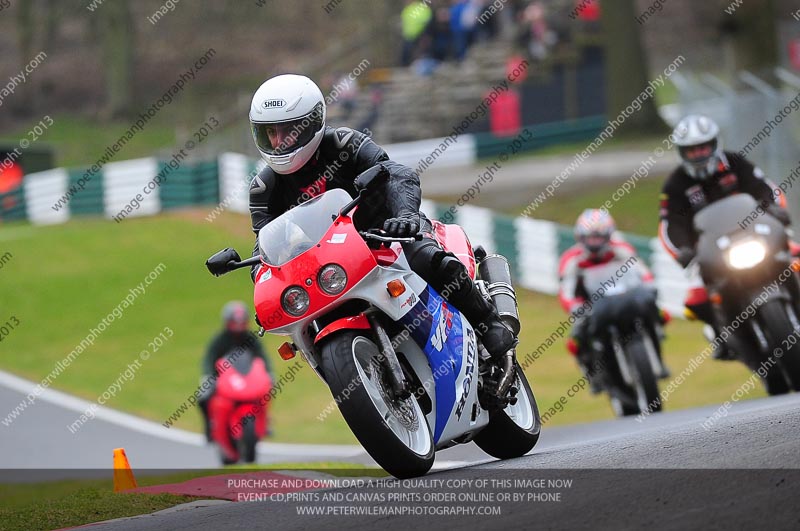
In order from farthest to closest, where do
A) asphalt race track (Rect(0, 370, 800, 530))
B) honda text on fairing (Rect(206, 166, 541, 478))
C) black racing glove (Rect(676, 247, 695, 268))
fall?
1. black racing glove (Rect(676, 247, 695, 268))
2. honda text on fairing (Rect(206, 166, 541, 478))
3. asphalt race track (Rect(0, 370, 800, 530))

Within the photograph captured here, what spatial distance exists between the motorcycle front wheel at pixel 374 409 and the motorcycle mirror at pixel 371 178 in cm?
71

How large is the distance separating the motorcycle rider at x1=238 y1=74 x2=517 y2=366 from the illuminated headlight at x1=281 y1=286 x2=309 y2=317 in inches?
22.2

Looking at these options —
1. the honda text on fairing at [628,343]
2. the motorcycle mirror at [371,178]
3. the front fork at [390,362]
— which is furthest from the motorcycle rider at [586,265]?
the motorcycle mirror at [371,178]

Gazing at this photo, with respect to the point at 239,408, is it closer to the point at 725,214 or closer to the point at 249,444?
the point at 249,444

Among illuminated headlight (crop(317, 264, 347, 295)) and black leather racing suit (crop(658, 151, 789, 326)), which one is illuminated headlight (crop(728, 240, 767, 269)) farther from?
illuminated headlight (crop(317, 264, 347, 295))

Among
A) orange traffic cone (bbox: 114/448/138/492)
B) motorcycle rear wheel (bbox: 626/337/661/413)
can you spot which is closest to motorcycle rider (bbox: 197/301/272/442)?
motorcycle rear wheel (bbox: 626/337/661/413)

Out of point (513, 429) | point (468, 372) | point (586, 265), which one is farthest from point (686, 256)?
point (468, 372)

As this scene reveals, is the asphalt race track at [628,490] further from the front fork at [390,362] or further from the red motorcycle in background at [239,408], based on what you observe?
the red motorcycle in background at [239,408]

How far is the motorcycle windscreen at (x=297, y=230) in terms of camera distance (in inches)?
259

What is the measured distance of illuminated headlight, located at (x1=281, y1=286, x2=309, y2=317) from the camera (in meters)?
6.49

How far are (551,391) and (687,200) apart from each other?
560 centimetres

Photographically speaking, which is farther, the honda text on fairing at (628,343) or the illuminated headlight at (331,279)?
the honda text on fairing at (628,343)

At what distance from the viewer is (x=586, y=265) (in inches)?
502

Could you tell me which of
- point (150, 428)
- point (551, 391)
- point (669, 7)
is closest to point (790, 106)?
point (551, 391)
